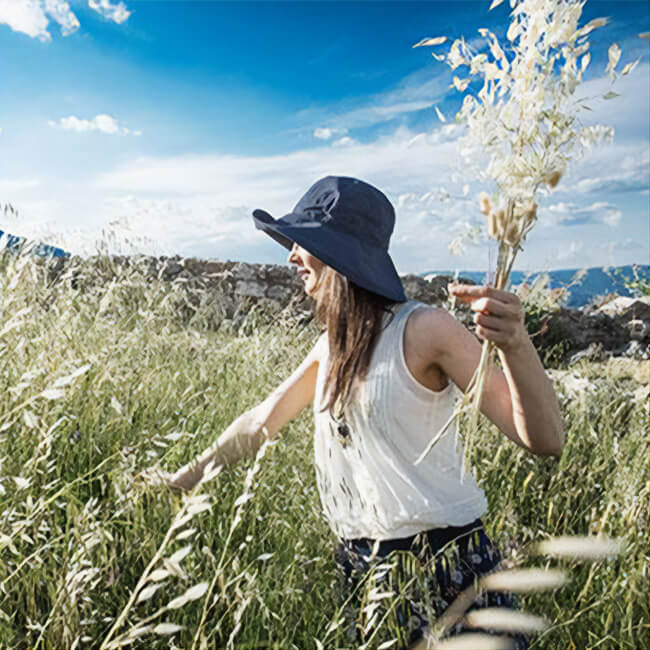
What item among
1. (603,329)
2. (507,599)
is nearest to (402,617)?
(507,599)

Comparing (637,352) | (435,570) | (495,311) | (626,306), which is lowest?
(637,352)

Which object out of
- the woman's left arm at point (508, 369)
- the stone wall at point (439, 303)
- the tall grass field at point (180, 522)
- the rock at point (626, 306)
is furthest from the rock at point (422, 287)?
the woman's left arm at point (508, 369)

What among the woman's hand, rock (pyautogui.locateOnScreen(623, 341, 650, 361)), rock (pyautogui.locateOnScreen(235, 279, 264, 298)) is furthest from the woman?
rock (pyautogui.locateOnScreen(235, 279, 264, 298))

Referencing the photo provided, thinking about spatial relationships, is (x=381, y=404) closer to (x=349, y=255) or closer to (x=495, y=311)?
(x=349, y=255)

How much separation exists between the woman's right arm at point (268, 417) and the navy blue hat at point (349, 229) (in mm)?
336

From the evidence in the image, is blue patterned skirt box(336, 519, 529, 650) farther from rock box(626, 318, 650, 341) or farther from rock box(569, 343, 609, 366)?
rock box(626, 318, 650, 341)

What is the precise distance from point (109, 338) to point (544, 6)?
2268 mm

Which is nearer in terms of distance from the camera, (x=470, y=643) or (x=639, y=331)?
(x=470, y=643)

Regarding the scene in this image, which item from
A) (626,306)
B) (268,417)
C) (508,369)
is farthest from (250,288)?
(508,369)

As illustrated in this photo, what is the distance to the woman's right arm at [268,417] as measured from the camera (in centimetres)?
202

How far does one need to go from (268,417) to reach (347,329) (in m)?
0.44

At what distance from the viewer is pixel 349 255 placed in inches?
67.5

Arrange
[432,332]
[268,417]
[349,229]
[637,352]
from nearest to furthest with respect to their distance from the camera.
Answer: [432,332] < [349,229] < [268,417] < [637,352]

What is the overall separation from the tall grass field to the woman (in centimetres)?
13
